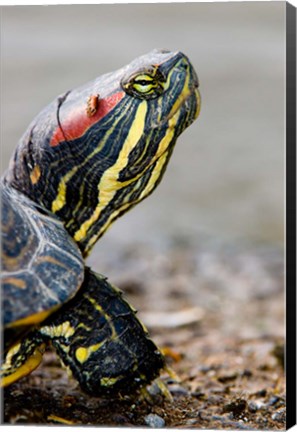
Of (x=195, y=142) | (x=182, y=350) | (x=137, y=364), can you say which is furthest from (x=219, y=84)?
(x=137, y=364)

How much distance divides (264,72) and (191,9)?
1115 millimetres

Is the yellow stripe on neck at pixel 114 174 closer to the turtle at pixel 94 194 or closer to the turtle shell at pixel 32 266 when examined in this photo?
the turtle at pixel 94 194

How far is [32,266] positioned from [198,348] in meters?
1.48

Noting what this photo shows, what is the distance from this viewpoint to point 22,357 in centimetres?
218

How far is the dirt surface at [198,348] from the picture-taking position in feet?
7.69

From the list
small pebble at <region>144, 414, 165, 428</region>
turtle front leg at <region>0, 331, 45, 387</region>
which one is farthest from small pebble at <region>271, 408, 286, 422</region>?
turtle front leg at <region>0, 331, 45, 387</region>

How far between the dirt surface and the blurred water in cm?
34

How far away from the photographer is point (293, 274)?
2215 millimetres

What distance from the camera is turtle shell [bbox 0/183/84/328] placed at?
191cm

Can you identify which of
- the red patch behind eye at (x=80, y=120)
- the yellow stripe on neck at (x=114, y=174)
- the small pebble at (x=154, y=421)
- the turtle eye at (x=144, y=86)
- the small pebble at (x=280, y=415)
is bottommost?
the small pebble at (x=154, y=421)

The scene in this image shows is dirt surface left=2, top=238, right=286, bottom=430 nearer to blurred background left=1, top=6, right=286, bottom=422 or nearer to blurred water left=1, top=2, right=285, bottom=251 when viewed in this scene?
blurred background left=1, top=6, right=286, bottom=422

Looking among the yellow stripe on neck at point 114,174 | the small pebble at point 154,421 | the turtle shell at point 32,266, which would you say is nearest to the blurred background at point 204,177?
the small pebble at point 154,421

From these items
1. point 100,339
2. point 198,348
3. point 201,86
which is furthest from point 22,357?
point 201,86

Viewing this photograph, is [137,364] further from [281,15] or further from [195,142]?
[195,142]
